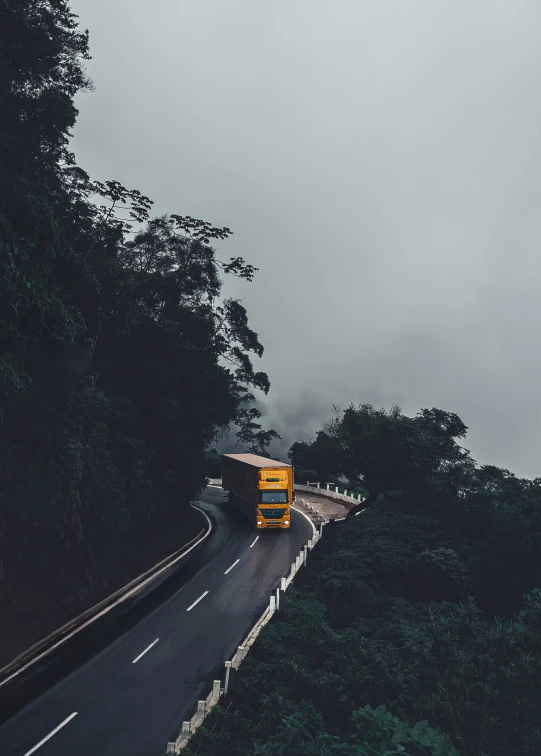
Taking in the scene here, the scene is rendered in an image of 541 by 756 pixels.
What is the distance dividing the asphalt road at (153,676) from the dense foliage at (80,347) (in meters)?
4.73

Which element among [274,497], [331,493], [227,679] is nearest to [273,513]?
[274,497]

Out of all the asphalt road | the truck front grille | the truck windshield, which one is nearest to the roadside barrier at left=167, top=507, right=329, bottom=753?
the asphalt road

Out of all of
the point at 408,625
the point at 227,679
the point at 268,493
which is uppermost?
the point at 268,493

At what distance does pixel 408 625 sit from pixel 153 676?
11.0 m

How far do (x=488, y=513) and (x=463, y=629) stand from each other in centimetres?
1521

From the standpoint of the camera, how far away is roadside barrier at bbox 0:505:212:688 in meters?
17.8

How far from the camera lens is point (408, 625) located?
Result: 2189cm

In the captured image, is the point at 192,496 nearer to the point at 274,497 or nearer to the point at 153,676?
the point at 274,497

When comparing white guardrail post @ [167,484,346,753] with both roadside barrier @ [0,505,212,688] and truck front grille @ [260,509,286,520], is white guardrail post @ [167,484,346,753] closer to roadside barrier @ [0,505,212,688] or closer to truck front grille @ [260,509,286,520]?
truck front grille @ [260,509,286,520]

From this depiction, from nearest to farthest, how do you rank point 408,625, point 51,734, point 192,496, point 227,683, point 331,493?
point 51,734 < point 227,683 < point 408,625 < point 192,496 < point 331,493

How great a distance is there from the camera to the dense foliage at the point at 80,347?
18891 millimetres

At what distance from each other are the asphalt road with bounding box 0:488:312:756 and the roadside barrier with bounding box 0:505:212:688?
69.5 inches

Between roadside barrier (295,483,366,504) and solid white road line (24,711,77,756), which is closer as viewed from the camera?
solid white road line (24,711,77,756)

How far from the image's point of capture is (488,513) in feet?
107
